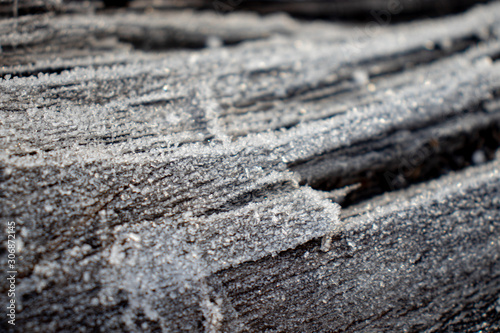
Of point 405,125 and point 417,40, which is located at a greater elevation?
point 417,40

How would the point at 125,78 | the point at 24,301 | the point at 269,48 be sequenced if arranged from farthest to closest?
the point at 269,48, the point at 125,78, the point at 24,301

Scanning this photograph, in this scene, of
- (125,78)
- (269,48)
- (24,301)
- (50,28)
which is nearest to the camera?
(24,301)

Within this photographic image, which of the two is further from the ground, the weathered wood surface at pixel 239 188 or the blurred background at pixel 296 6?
the blurred background at pixel 296 6

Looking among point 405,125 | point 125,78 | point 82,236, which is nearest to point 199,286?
point 82,236

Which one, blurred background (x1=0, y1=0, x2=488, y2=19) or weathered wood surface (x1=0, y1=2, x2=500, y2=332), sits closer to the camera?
weathered wood surface (x1=0, y1=2, x2=500, y2=332)

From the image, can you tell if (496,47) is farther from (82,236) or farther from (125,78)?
(82,236)

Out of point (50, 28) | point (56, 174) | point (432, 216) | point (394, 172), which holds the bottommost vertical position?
point (432, 216)

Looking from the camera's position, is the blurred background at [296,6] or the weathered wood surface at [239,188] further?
the blurred background at [296,6]

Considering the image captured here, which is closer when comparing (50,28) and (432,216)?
(432,216)
